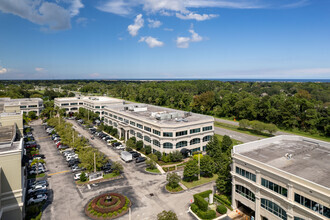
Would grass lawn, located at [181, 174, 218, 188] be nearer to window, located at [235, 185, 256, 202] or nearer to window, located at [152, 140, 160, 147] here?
window, located at [235, 185, 256, 202]

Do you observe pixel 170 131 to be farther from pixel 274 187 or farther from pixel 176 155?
pixel 274 187

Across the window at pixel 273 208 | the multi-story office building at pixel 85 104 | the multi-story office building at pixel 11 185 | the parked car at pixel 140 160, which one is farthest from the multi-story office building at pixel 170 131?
the multi-story office building at pixel 85 104

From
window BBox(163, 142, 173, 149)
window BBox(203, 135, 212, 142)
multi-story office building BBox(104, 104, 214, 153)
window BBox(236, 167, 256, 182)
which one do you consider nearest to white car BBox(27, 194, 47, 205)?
multi-story office building BBox(104, 104, 214, 153)

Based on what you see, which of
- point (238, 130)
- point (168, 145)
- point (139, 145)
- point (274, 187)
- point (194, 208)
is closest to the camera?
point (274, 187)

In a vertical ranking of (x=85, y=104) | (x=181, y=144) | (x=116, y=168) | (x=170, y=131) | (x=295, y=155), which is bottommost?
(x=116, y=168)

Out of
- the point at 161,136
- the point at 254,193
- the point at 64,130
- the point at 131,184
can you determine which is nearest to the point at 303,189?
the point at 254,193

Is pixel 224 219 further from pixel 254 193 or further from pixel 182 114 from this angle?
pixel 182 114

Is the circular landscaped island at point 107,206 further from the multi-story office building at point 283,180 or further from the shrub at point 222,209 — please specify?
the multi-story office building at point 283,180

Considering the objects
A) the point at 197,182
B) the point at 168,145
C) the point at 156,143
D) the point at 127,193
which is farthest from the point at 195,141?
the point at 127,193
